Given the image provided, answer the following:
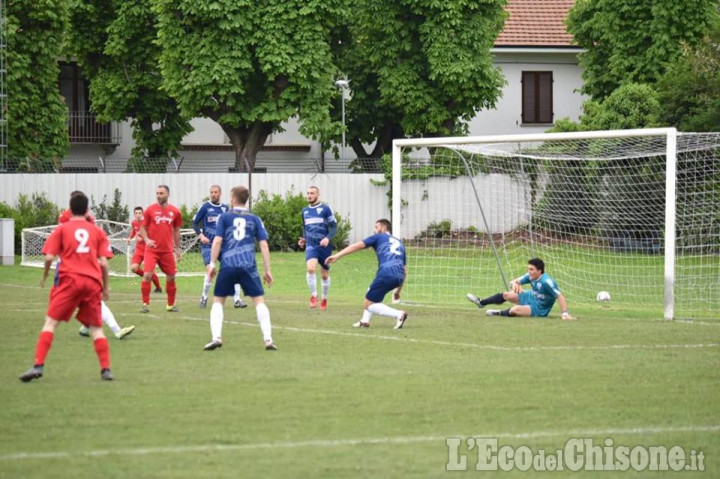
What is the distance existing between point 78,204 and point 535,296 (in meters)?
9.40

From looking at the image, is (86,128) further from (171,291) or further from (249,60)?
(171,291)

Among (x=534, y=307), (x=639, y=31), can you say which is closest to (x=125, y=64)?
(x=639, y=31)

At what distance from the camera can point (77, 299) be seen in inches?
480

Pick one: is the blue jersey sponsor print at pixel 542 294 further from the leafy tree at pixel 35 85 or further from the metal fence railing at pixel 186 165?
the leafy tree at pixel 35 85

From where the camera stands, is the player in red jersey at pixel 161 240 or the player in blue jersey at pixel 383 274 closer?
the player in blue jersey at pixel 383 274

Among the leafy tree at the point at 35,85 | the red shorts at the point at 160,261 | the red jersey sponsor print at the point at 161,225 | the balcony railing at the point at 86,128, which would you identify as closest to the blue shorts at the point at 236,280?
the red shorts at the point at 160,261

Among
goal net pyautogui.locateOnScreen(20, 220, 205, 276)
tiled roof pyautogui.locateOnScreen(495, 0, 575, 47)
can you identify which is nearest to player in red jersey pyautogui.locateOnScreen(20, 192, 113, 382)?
goal net pyautogui.locateOnScreen(20, 220, 205, 276)

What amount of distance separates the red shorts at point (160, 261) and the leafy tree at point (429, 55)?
24.8 meters

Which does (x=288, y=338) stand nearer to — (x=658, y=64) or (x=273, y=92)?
(x=273, y=92)

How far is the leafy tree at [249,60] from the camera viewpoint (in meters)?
40.6

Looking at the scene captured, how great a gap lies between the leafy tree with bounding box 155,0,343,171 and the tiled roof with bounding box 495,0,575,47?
13.8 m

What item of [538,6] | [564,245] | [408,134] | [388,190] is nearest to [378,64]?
[408,134]

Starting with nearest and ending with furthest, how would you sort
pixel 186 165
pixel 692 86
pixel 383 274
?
pixel 383 274, pixel 692 86, pixel 186 165

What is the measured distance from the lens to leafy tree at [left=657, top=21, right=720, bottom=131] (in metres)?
34.6
